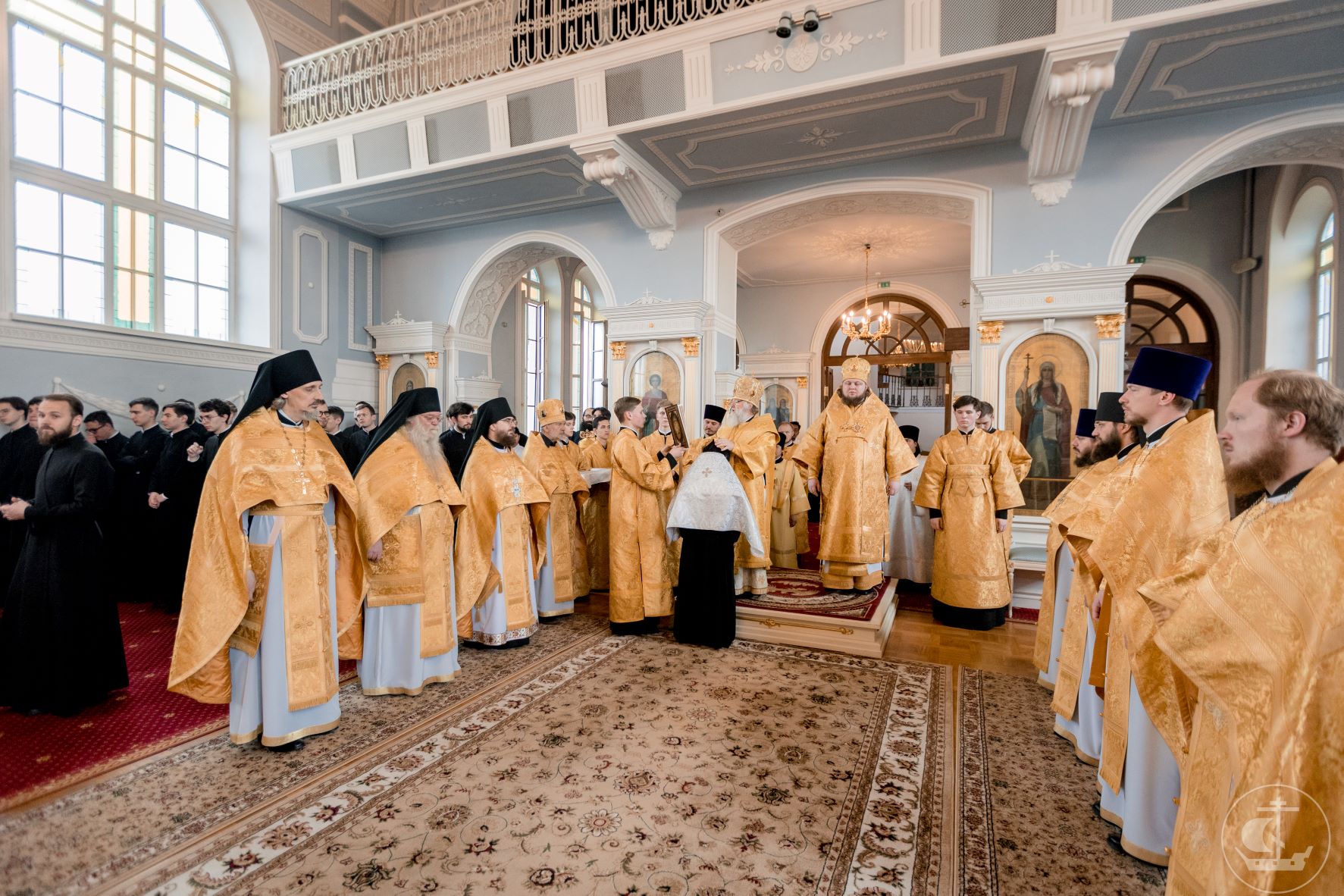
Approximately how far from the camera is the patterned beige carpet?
2.21 metres

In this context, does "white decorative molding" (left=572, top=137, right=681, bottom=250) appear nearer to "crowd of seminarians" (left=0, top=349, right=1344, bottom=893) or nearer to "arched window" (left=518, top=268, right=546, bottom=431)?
"crowd of seminarians" (left=0, top=349, right=1344, bottom=893)

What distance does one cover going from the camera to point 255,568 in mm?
3049

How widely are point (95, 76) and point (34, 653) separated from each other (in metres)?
7.82

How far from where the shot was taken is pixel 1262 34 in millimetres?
5094

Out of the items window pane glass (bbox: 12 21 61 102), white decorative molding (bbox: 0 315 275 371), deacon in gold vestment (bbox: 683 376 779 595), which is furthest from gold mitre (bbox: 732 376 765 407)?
window pane glass (bbox: 12 21 61 102)

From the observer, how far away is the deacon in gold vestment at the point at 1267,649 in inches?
45.3

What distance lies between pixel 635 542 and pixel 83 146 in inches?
328

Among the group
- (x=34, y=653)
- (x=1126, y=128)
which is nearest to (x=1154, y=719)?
(x=34, y=653)

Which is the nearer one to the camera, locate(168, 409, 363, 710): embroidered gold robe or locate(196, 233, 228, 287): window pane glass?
locate(168, 409, 363, 710): embroidered gold robe

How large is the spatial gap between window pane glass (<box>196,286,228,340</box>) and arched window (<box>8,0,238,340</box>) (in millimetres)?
17

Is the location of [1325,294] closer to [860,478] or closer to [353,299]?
[860,478]

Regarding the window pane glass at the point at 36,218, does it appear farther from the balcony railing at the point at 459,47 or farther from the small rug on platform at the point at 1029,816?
the small rug on platform at the point at 1029,816

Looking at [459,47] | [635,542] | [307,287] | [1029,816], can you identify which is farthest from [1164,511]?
[307,287]

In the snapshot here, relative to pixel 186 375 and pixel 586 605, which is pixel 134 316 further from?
pixel 586 605
